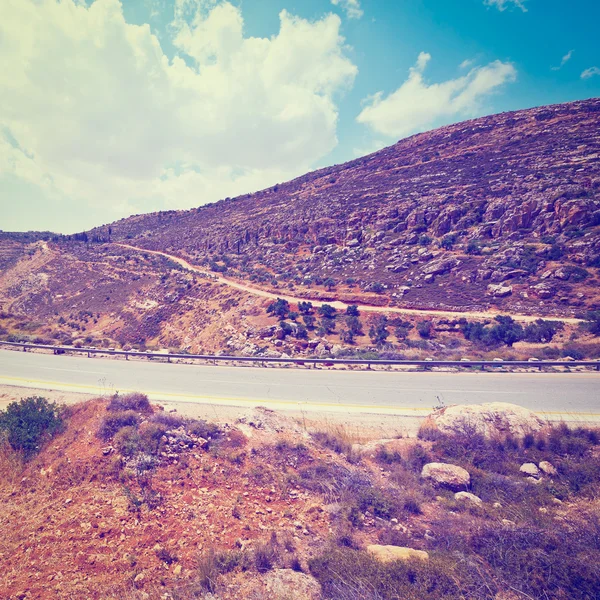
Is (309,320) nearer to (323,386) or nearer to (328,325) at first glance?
(328,325)

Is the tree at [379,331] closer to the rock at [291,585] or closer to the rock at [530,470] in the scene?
the rock at [530,470]

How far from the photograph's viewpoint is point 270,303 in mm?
30250

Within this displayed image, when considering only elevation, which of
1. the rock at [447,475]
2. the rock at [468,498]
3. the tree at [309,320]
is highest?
the tree at [309,320]

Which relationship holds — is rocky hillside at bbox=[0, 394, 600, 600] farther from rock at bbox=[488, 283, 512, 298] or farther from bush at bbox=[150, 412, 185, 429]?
rock at bbox=[488, 283, 512, 298]

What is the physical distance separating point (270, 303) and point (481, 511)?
83.5ft

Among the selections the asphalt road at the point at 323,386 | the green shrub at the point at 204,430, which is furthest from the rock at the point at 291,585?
the asphalt road at the point at 323,386

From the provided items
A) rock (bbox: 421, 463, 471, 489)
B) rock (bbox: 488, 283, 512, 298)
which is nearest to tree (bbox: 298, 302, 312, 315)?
rock (bbox: 488, 283, 512, 298)

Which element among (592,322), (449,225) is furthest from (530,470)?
(449,225)

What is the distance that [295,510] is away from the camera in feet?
20.1

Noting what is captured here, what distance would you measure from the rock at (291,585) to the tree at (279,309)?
75.5 feet

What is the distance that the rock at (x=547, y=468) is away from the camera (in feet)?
22.9

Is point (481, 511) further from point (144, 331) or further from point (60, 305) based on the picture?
point (60, 305)

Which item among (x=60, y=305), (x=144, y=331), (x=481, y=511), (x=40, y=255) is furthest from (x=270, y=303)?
(x=40, y=255)

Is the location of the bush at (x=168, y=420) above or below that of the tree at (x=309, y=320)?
below
